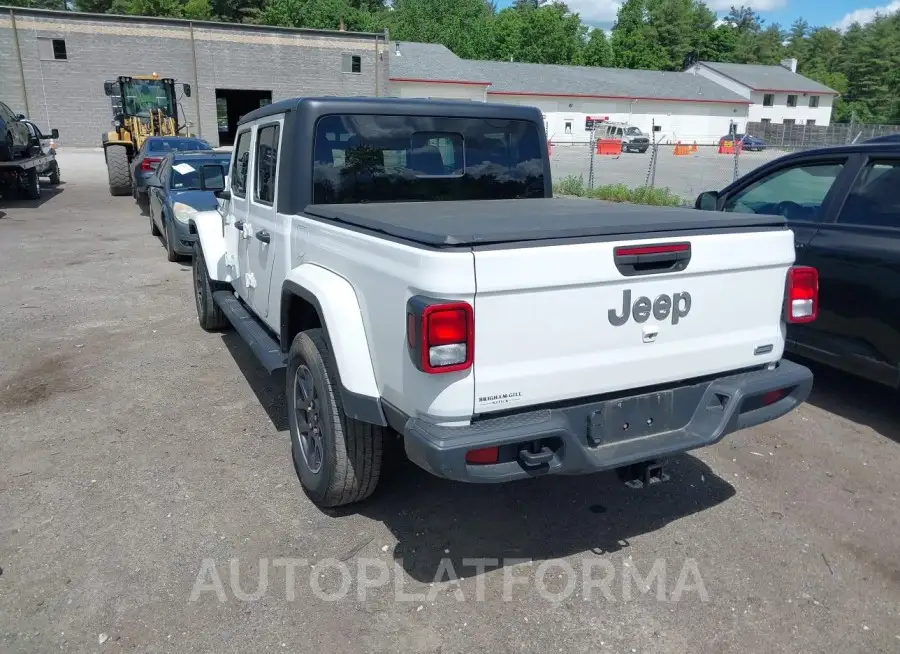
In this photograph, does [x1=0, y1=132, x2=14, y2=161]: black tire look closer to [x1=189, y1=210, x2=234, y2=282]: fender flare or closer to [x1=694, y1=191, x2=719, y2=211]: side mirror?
[x1=189, y1=210, x2=234, y2=282]: fender flare

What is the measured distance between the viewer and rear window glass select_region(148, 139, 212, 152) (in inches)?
606

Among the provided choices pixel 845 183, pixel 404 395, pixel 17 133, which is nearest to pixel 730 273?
pixel 404 395

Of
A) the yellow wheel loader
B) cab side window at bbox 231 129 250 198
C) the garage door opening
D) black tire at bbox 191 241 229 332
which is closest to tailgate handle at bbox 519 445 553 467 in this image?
cab side window at bbox 231 129 250 198

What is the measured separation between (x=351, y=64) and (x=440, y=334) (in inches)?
1647

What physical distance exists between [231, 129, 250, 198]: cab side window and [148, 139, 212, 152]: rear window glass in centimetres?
1084

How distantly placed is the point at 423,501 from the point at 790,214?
3721 millimetres

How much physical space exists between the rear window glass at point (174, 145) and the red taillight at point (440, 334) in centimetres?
1423

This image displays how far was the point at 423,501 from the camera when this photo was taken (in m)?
3.79

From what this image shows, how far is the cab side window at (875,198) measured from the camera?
4641mm

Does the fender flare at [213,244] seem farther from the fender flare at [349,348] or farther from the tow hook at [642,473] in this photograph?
the tow hook at [642,473]

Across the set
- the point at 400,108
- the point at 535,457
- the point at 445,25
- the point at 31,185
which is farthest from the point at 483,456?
the point at 445,25

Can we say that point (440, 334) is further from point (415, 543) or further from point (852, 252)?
point (852, 252)

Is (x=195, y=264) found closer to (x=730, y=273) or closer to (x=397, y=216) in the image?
(x=397, y=216)

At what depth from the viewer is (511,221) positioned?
3084 mm
